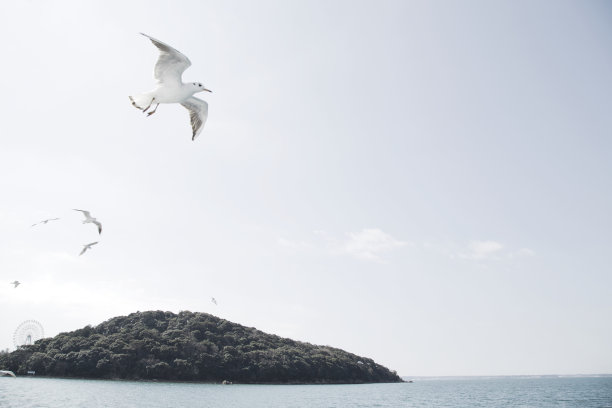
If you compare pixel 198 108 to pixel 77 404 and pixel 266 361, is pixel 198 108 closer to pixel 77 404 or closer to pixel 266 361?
pixel 77 404

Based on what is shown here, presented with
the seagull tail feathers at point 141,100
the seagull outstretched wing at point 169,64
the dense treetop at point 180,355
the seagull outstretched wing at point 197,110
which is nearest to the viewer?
the seagull outstretched wing at point 169,64

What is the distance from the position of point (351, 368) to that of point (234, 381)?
1164 inches

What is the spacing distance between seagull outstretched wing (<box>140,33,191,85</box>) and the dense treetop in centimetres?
6477

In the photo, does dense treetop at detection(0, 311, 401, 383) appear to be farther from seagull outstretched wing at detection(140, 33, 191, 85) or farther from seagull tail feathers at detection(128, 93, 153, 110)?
seagull outstretched wing at detection(140, 33, 191, 85)

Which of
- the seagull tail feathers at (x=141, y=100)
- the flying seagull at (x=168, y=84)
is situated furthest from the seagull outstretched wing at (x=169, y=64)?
the seagull tail feathers at (x=141, y=100)

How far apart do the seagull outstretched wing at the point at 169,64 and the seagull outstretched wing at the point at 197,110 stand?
1.03 meters

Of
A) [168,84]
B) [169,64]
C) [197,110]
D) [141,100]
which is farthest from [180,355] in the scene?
[169,64]

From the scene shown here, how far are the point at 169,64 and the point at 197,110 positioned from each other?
5.53 ft

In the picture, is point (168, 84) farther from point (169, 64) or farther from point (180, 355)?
point (180, 355)

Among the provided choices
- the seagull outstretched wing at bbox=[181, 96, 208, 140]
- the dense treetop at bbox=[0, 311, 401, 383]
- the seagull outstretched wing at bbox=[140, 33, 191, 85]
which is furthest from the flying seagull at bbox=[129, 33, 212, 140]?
the dense treetop at bbox=[0, 311, 401, 383]

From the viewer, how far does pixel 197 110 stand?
12508 millimetres

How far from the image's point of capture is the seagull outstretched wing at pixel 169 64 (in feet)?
35.5

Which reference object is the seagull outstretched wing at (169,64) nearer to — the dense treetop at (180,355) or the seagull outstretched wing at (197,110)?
the seagull outstretched wing at (197,110)

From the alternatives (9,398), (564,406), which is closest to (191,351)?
(9,398)
